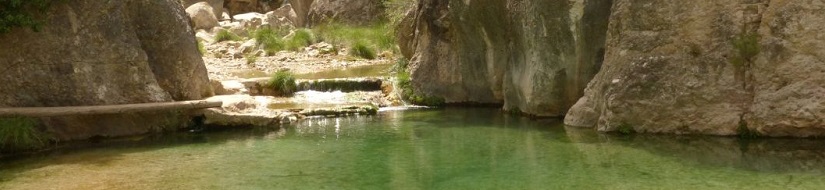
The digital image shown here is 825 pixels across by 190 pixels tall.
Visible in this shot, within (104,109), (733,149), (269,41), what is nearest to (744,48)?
(733,149)

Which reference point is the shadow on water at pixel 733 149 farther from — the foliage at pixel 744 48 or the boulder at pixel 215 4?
the boulder at pixel 215 4

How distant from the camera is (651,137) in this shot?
1269 cm

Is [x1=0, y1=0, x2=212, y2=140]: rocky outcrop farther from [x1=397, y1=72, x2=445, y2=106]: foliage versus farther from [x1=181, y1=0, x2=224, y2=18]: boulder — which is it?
[x1=181, y1=0, x2=224, y2=18]: boulder

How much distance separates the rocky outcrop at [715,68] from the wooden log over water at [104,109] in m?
7.35

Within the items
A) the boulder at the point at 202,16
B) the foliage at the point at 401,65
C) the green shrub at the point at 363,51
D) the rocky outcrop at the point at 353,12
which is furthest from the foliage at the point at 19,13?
the boulder at the point at 202,16

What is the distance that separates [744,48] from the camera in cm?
1232

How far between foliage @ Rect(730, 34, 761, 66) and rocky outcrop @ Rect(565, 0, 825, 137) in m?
0.01

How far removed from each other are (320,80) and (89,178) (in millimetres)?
10880

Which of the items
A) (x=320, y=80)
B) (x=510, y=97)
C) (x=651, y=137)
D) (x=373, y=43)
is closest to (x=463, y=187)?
(x=651, y=137)

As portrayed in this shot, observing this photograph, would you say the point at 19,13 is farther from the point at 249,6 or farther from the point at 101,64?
the point at 249,6

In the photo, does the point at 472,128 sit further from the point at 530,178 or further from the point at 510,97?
the point at 530,178

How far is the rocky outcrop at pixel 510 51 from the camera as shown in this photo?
15102mm

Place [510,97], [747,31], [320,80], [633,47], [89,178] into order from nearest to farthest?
1. [89,178]
2. [747,31]
3. [633,47]
4. [510,97]
5. [320,80]

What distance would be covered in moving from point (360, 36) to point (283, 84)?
10.7 m
